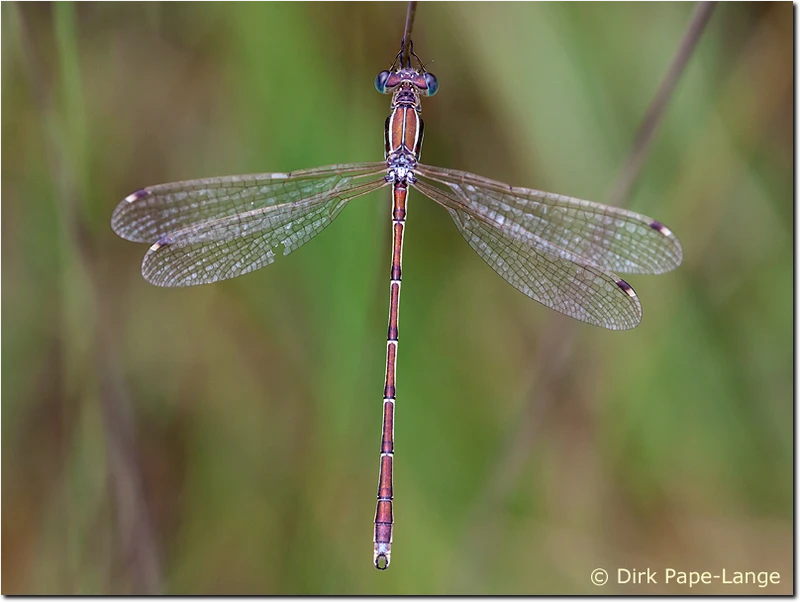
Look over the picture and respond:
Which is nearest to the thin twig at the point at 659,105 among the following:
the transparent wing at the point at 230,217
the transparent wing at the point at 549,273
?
the transparent wing at the point at 549,273

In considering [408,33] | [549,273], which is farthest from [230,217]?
[549,273]

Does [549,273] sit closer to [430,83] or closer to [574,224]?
[574,224]

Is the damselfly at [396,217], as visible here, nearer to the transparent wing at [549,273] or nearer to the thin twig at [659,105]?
the transparent wing at [549,273]

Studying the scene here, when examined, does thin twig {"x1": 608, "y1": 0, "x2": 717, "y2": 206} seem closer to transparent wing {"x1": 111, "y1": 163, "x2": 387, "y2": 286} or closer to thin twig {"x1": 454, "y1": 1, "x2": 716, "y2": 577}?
thin twig {"x1": 454, "y1": 1, "x2": 716, "y2": 577}

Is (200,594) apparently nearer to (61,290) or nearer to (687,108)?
(61,290)

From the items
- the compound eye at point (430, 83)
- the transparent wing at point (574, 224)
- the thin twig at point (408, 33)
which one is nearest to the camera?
the thin twig at point (408, 33)

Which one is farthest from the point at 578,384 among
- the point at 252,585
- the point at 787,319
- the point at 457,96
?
the point at 252,585
